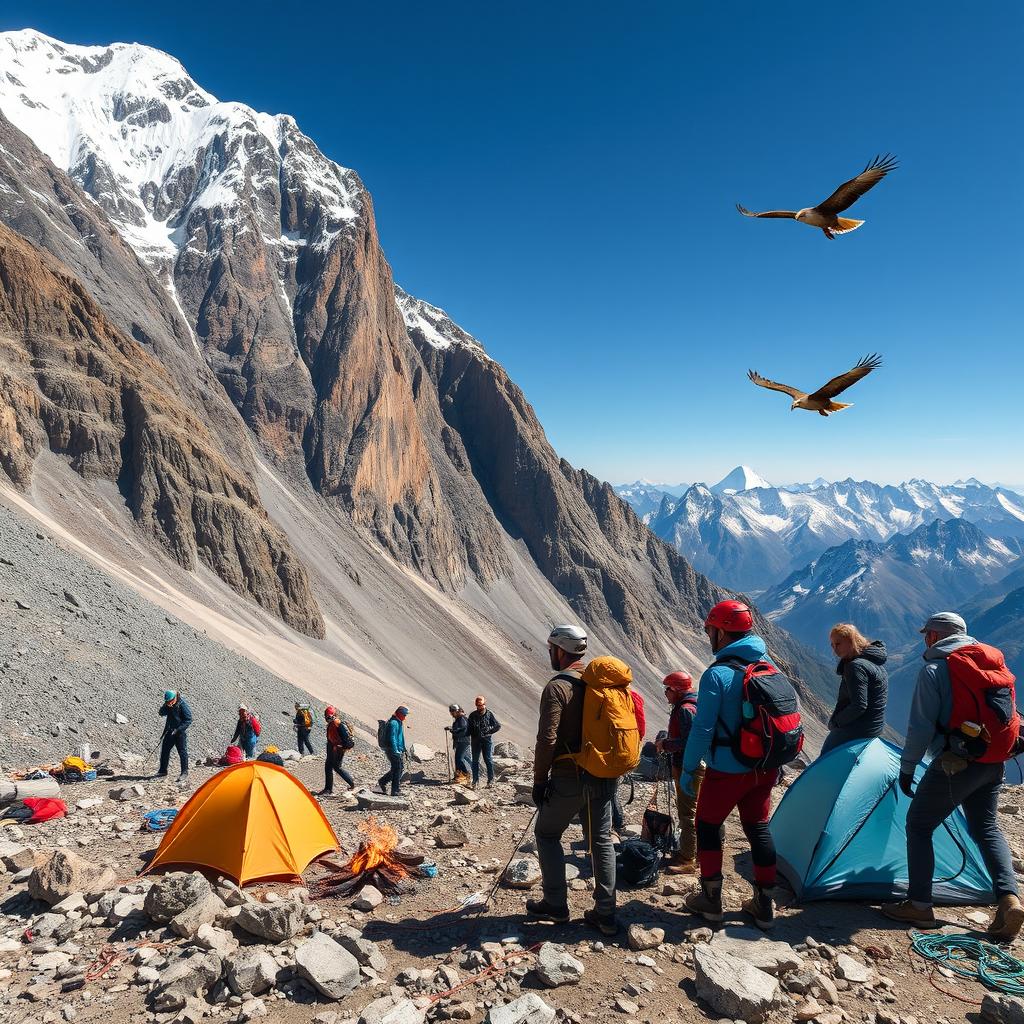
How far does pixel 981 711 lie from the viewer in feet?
18.8

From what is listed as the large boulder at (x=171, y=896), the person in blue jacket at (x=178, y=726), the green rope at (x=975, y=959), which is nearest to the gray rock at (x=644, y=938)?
the green rope at (x=975, y=959)

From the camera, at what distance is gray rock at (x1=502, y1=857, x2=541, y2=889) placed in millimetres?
7066

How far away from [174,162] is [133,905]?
17412 cm

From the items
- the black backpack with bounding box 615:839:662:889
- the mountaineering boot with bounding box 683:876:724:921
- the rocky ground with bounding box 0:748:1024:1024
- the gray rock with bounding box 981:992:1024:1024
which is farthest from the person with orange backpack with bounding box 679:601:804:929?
the gray rock with bounding box 981:992:1024:1024

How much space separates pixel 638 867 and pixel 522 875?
1261 mm

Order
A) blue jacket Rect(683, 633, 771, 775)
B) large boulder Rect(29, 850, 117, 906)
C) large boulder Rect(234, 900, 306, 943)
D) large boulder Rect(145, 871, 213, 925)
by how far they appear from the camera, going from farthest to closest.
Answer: large boulder Rect(29, 850, 117, 906), large boulder Rect(145, 871, 213, 925), large boulder Rect(234, 900, 306, 943), blue jacket Rect(683, 633, 771, 775)

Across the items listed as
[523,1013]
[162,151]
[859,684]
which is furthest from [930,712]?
[162,151]

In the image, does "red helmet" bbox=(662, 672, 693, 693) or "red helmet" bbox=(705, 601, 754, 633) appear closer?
"red helmet" bbox=(705, 601, 754, 633)

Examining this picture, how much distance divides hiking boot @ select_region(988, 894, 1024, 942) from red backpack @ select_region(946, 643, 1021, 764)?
119 cm

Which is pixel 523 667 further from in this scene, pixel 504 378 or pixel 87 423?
pixel 504 378

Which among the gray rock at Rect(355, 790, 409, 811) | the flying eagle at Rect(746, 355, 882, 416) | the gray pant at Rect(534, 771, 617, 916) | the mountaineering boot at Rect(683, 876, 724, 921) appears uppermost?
the flying eagle at Rect(746, 355, 882, 416)

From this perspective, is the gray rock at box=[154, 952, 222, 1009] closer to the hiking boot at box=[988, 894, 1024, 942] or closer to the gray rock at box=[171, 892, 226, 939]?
the gray rock at box=[171, 892, 226, 939]

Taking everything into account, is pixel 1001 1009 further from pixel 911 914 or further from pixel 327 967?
pixel 327 967

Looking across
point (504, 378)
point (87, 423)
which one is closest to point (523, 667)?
point (87, 423)
